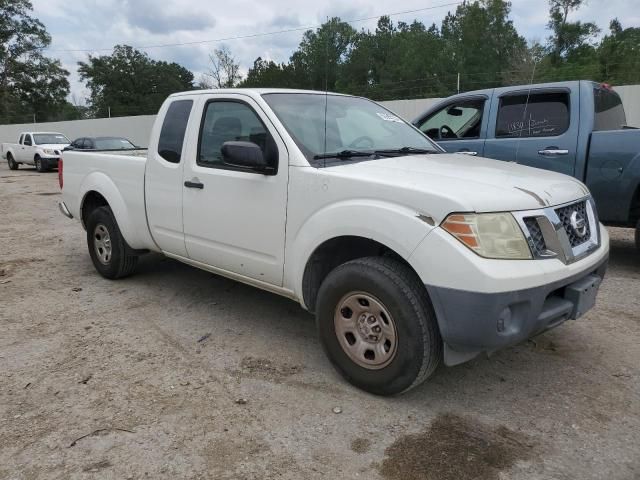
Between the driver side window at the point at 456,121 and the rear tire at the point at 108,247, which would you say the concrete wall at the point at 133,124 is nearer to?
the driver side window at the point at 456,121

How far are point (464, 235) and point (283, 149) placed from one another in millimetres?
1406

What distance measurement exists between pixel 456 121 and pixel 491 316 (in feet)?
15.3

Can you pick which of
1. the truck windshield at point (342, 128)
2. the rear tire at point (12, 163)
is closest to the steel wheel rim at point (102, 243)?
the truck windshield at point (342, 128)

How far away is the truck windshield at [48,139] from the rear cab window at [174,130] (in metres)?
20.6

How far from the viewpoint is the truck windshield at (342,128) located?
3.53 m

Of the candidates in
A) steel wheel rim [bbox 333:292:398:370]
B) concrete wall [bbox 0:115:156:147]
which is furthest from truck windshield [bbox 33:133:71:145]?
steel wheel rim [bbox 333:292:398:370]

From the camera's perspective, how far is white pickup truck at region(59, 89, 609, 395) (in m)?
2.60

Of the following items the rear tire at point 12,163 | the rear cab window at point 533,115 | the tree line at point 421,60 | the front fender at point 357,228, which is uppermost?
the tree line at point 421,60

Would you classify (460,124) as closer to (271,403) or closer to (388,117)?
(388,117)

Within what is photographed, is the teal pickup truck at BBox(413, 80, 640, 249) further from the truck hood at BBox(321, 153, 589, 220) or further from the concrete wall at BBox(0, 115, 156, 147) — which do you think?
the concrete wall at BBox(0, 115, 156, 147)

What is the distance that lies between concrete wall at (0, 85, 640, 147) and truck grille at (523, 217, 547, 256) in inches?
477

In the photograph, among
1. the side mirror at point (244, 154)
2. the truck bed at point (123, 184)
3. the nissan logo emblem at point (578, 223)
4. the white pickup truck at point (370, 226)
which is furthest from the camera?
the truck bed at point (123, 184)

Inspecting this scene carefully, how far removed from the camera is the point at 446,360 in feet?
9.20

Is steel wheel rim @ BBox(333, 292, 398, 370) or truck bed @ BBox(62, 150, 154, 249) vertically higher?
truck bed @ BBox(62, 150, 154, 249)
